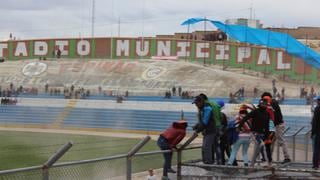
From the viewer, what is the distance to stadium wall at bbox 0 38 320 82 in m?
63.8

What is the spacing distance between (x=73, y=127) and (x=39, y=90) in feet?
47.3

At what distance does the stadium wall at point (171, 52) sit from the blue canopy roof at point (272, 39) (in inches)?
68.2

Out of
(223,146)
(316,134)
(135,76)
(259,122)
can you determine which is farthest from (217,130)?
(135,76)

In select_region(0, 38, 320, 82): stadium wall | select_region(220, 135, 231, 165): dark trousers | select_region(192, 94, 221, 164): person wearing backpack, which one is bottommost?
select_region(220, 135, 231, 165): dark trousers

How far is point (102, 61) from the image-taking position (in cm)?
7188

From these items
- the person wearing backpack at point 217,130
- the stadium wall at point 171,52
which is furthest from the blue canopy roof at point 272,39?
the person wearing backpack at point 217,130

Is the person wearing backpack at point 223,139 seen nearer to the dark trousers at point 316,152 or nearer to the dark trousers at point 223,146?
the dark trousers at point 223,146

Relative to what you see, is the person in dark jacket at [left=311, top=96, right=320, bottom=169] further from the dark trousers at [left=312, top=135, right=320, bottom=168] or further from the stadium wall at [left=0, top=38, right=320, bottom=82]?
the stadium wall at [left=0, top=38, right=320, bottom=82]

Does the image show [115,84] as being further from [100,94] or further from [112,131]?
[112,131]

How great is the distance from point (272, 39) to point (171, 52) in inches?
578

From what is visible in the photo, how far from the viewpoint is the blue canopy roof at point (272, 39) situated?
57625mm

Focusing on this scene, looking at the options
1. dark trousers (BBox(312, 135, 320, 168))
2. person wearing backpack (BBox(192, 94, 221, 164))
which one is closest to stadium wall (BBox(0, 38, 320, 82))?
dark trousers (BBox(312, 135, 320, 168))

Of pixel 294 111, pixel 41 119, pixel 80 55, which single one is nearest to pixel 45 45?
pixel 80 55

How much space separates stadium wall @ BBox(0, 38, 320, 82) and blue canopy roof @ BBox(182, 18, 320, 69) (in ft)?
5.68
